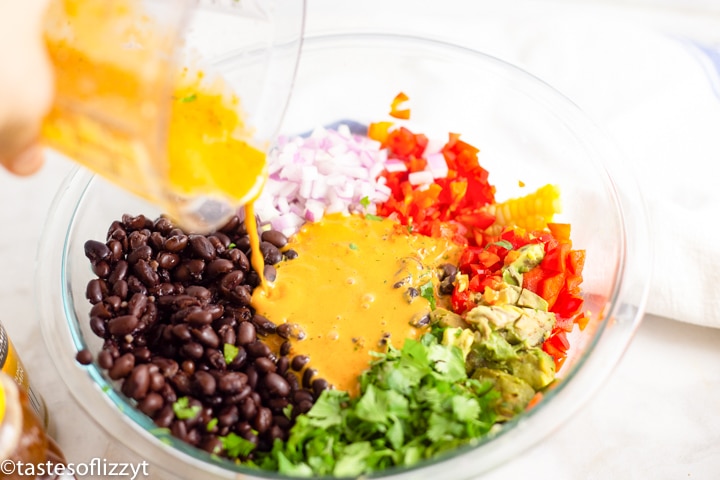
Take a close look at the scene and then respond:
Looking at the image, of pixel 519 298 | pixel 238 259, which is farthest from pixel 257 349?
pixel 519 298

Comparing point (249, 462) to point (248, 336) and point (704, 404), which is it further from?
A: point (704, 404)

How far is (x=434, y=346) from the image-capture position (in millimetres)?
2221

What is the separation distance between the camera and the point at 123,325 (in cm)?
216

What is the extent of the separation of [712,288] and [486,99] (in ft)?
3.77

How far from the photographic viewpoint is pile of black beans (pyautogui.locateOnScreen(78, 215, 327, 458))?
80.9 inches

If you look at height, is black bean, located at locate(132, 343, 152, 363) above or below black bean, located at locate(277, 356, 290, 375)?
below

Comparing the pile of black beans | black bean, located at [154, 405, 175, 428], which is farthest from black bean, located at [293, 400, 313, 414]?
black bean, located at [154, 405, 175, 428]

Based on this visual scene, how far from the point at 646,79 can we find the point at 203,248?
2211mm

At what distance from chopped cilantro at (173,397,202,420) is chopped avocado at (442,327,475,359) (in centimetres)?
80

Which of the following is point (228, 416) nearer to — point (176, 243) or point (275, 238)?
point (176, 243)

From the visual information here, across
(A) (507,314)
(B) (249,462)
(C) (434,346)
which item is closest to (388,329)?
(C) (434,346)

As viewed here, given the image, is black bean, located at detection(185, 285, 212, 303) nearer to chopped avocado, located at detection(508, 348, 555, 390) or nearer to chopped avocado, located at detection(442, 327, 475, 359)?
chopped avocado, located at detection(442, 327, 475, 359)

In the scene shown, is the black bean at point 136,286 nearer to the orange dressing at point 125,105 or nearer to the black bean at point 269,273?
the black bean at point 269,273

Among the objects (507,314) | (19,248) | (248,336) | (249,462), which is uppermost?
(507,314)
